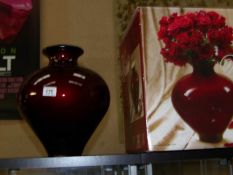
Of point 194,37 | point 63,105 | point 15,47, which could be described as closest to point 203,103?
point 194,37

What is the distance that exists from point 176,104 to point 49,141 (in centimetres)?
40

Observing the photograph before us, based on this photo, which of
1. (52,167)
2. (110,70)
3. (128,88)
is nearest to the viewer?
(52,167)

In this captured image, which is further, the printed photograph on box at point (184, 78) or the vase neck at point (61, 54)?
the vase neck at point (61, 54)

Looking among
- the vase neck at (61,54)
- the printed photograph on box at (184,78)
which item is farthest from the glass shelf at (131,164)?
the vase neck at (61,54)

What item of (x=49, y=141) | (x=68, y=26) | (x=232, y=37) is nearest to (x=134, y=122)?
(x=49, y=141)

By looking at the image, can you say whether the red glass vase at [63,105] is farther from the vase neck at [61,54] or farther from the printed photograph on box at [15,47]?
the printed photograph on box at [15,47]

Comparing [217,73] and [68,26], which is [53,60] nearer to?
[68,26]

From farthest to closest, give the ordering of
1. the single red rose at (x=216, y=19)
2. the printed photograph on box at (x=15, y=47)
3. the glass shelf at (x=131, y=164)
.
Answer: the printed photograph on box at (x=15, y=47) < the single red rose at (x=216, y=19) < the glass shelf at (x=131, y=164)

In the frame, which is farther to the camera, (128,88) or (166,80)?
(128,88)

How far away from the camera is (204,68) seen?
1.20 m

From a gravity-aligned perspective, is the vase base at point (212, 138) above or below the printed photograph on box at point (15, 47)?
below

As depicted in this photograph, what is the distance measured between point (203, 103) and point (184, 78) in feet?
0.30

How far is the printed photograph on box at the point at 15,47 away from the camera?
151cm

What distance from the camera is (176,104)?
116 cm
